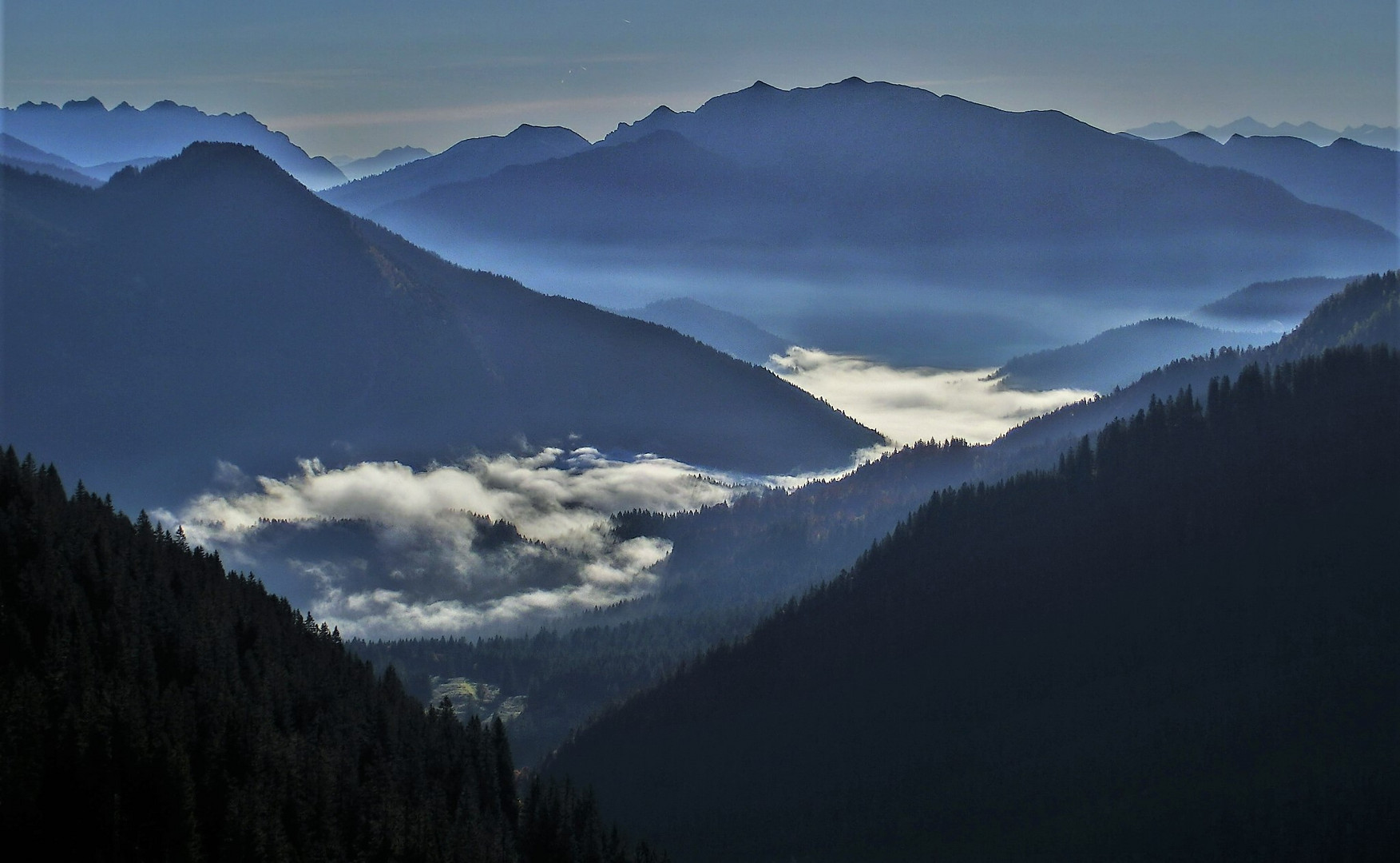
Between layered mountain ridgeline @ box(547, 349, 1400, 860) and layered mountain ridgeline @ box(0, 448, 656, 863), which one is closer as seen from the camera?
layered mountain ridgeline @ box(0, 448, 656, 863)

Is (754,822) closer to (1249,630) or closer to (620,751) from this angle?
(620,751)

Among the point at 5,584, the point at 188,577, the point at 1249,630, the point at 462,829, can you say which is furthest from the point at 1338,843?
the point at 5,584

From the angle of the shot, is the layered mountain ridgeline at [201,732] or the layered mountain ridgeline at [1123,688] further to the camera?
the layered mountain ridgeline at [1123,688]

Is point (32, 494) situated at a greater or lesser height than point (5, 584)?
greater

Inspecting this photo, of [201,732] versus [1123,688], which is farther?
[1123,688]
